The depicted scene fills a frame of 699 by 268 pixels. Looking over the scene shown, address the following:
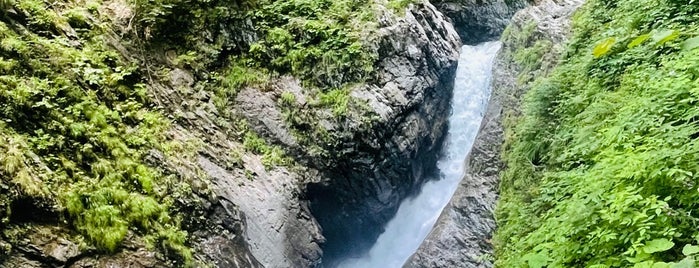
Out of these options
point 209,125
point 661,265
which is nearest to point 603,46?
point 661,265

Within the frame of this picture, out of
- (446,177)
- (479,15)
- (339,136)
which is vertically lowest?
(446,177)

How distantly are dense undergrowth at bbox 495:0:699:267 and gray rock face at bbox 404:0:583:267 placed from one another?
2.16 feet

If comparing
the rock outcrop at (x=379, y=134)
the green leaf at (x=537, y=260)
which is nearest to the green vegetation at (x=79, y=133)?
the rock outcrop at (x=379, y=134)

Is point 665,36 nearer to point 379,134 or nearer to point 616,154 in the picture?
point 616,154

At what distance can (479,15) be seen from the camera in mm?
14242

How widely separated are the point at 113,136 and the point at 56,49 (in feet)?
4.46

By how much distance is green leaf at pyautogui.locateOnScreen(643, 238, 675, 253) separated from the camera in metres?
2.60

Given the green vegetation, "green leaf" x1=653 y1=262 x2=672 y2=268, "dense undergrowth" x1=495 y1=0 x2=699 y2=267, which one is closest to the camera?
"green leaf" x1=653 y1=262 x2=672 y2=268

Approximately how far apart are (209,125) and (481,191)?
4884 mm

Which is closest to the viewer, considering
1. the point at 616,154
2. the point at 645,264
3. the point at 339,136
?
the point at 645,264

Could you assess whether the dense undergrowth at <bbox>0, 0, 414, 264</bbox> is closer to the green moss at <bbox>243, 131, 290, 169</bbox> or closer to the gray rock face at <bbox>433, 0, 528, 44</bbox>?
the green moss at <bbox>243, 131, 290, 169</bbox>

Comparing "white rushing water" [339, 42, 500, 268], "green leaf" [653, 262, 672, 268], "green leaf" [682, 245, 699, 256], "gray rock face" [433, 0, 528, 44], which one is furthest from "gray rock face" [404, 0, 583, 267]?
"green leaf" [682, 245, 699, 256]

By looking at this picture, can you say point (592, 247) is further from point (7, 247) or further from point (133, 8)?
point (133, 8)

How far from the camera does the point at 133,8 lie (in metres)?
7.18
